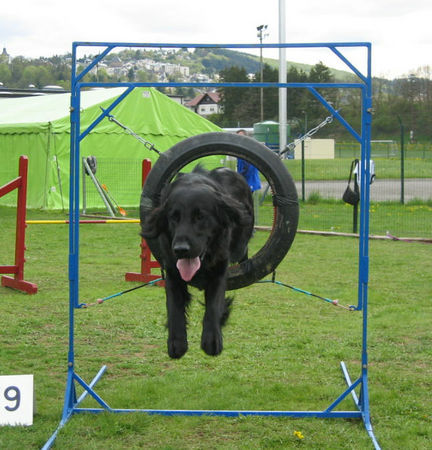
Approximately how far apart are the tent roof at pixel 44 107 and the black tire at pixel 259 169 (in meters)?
12.9

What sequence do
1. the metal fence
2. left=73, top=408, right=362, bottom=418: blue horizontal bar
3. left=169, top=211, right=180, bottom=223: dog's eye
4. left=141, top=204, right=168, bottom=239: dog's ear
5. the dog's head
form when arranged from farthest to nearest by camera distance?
1. the metal fence
2. left=73, top=408, right=362, bottom=418: blue horizontal bar
3. left=141, top=204, right=168, bottom=239: dog's ear
4. left=169, top=211, right=180, bottom=223: dog's eye
5. the dog's head

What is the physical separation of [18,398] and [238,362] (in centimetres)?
194

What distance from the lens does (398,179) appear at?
66.1 feet

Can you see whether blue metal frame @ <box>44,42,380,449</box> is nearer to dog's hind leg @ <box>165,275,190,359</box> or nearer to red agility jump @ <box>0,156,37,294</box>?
dog's hind leg @ <box>165,275,190,359</box>

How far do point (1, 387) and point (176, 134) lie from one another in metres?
14.6

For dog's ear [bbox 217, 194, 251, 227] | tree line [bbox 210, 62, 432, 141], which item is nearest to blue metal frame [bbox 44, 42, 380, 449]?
dog's ear [bbox 217, 194, 251, 227]

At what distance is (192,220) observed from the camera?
13.1ft

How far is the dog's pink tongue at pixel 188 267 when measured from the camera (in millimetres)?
3922

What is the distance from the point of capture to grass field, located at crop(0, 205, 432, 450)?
4.43 metres

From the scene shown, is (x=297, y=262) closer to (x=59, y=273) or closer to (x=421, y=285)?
(x=421, y=285)

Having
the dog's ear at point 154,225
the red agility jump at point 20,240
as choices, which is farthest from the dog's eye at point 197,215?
the red agility jump at point 20,240

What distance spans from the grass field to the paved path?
8.95m

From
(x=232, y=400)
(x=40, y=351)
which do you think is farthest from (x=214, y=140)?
(x=40, y=351)

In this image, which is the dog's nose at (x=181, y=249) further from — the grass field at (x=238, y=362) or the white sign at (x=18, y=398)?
the white sign at (x=18, y=398)
